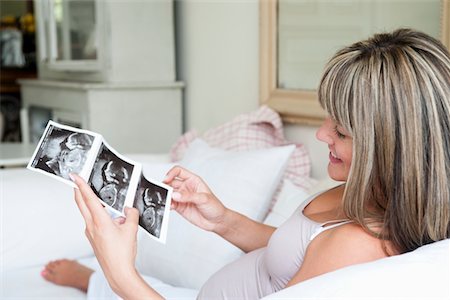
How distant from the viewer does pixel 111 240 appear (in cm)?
91

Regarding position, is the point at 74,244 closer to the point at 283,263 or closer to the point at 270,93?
the point at 270,93

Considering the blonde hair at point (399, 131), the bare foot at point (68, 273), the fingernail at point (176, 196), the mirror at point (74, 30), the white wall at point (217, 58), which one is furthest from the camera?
the mirror at point (74, 30)

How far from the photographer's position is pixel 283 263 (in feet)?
3.62

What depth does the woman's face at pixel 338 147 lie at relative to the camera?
1.02 m

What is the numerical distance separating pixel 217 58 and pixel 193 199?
1279 millimetres

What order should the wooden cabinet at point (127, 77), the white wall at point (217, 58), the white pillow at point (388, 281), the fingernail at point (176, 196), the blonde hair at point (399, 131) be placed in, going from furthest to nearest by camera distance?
1. the wooden cabinet at point (127, 77)
2. the white wall at point (217, 58)
3. the fingernail at point (176, 196)
4. the blonde hair at point (399, 131)
5. the white pillow at point (388, 281)

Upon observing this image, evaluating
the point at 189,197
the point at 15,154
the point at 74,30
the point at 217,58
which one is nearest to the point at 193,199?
the point at 189,197

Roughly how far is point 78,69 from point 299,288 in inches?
83.7

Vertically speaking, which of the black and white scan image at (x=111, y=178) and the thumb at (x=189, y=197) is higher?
the black and white scan image at (x=111, y=178)

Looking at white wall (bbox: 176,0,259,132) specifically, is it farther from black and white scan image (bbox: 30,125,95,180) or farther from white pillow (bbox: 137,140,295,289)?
black and white scan image (bbox: 30,125,95,180)

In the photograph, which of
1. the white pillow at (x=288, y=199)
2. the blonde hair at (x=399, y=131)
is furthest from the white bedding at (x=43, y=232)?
the blonde hair at (x=399, y=131)

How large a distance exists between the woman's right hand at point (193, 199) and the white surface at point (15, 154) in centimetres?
136

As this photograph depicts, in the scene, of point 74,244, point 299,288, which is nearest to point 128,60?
point 74,244

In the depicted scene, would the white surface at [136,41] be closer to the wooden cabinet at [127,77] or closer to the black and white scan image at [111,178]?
the wooden cabinet at [127,77]
